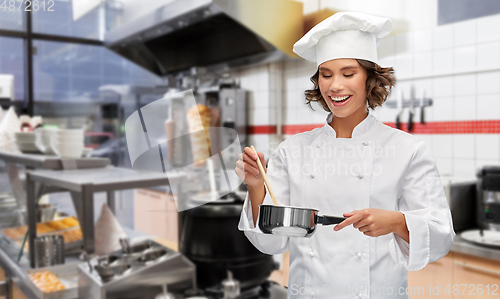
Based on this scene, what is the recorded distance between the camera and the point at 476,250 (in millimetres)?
1069

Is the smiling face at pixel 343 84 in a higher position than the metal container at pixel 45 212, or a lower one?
higher

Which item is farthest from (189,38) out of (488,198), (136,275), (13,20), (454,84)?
(488,198)

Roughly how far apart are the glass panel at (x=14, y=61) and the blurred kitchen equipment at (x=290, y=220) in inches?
95.1

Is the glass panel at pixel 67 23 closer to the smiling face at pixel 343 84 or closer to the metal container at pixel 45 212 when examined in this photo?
the metal container at pixel 45 212

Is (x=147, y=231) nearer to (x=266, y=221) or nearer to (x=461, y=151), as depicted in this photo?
(x=266, y=221)

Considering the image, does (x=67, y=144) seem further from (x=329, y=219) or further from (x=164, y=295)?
(x=329, y=219)

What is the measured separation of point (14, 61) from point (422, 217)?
2593mm

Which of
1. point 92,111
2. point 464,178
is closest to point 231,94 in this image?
point 92,111

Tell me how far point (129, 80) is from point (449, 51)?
2.10 m

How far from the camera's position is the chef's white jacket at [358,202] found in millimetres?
462

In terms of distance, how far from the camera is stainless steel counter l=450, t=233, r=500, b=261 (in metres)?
1.03

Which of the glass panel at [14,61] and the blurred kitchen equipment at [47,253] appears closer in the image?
the blurred kitchen equipment at [47,253]

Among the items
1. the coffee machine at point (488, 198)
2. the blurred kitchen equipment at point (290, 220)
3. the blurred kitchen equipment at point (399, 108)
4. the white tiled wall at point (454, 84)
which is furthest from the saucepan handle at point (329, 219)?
the blurred kitchen equipment at point (399, 108)

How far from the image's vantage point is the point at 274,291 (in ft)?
3.63
